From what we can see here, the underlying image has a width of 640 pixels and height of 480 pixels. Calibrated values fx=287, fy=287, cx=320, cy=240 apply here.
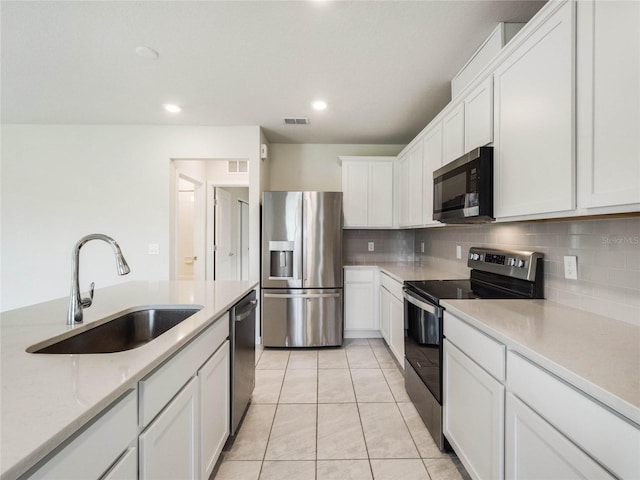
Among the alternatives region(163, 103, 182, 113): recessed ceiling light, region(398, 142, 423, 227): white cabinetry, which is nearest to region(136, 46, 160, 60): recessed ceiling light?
region(163, 103, 182, 113): recessed ceiling light

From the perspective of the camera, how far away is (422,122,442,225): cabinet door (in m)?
2.36

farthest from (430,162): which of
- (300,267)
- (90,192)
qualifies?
(90,192)

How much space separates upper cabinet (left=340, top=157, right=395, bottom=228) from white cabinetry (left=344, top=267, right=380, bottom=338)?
607 mm

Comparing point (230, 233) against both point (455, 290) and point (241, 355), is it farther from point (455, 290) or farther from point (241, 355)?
point (455, 290)

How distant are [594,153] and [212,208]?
413cm

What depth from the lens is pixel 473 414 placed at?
52.3 inches

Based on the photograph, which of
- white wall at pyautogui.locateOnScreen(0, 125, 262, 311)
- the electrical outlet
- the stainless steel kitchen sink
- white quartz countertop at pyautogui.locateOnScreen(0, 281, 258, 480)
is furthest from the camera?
white wall at pyautogui.locateOnScreen(0, 125, 262, 311)

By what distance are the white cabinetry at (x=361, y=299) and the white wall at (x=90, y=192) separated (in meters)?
1.10

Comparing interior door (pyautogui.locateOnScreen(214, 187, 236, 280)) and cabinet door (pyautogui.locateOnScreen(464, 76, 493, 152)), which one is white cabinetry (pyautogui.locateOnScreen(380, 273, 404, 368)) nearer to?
cabinet door (pyautogui.locateOnScreen(464, 76, 493, 152))

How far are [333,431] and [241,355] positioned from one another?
0.78m

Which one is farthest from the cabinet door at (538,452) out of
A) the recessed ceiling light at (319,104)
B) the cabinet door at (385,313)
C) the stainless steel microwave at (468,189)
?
the recessed ceiling light at (319,104)

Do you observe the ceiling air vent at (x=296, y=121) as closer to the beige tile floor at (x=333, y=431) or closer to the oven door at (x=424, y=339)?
the oven door at (x=424, y=339)

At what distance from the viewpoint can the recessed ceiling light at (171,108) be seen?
2.77 metres

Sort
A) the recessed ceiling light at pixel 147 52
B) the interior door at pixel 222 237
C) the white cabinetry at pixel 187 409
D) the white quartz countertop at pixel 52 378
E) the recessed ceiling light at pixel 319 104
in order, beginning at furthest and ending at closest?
the interior door at pixel 222 237 → the recessed ceiling light at pixel 319 104 → the recessed ceiling light at pixel 147 52 → the white cabinetry at pixel 187 409 → the white quartz countertop at pixel 52 378
